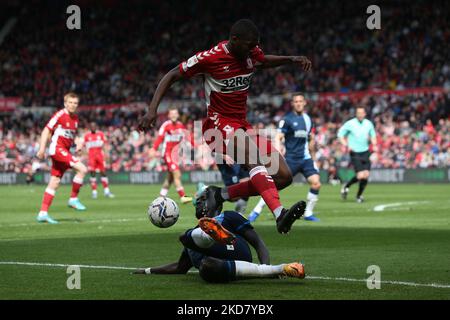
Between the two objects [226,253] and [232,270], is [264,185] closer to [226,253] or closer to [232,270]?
[226,253]

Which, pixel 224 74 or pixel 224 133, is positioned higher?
pixel 224 74

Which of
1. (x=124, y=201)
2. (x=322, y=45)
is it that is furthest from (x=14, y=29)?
(x=124, y=201)

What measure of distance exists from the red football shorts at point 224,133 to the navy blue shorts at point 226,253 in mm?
1761

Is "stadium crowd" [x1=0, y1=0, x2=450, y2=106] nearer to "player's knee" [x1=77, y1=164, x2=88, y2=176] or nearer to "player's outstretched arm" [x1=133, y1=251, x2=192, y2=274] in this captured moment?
"player's knee" [x1=77, y1=164, x2=88, y2=176]

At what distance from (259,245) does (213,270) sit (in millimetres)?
855

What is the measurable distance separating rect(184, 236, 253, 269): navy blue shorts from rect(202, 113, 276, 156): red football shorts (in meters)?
1.76

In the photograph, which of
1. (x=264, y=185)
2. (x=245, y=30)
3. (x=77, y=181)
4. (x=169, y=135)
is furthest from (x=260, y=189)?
(x=169, y=135)

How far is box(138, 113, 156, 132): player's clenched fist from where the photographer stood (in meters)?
9.43

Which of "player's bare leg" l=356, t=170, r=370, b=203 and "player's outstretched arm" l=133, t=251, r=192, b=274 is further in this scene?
"player's bare leg" l=356, t=170, r=370, b=203

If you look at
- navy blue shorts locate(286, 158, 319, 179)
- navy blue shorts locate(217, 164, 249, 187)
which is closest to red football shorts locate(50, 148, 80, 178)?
navy blue shorts locate(217, 164, 249, 187)

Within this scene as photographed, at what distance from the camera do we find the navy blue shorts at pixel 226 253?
8.62 metres

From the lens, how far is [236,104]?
1045cm

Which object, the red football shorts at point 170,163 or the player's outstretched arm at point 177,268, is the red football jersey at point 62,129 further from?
the player's outstretched arm at point 177,268

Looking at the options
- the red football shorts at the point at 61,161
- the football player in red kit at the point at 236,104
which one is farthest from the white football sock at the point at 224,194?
the red football shorts at the point at 61,161
